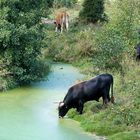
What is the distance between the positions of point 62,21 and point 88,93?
12.5m

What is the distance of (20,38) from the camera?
20.8 metres

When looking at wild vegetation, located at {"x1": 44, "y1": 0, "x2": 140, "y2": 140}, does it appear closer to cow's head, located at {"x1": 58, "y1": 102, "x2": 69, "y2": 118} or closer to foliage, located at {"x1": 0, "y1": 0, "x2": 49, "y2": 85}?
cow's head, located at {"x1": 58, "y1": 102, "x2": 69, "y2": 118}

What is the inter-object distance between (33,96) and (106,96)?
3412mm

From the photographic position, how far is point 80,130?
617 inches

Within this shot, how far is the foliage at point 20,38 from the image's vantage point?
67.1ft

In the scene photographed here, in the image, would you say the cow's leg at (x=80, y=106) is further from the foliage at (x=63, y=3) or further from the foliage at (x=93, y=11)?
the foliage at (x=63, y=3)

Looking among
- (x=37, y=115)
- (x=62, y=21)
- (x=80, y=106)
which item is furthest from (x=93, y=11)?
(x=37, y=115)

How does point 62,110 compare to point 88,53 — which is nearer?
point 62,110

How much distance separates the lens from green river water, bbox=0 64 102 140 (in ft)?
49.6

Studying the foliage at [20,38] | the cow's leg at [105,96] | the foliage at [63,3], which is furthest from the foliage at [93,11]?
the cow's leg at [105,96]

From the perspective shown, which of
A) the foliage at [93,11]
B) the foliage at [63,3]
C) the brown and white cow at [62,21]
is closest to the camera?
the foliage at [93,11]

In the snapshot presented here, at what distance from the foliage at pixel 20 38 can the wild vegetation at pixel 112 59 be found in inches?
97.5

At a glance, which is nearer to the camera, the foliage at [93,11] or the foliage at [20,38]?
the foliage at [20,38]

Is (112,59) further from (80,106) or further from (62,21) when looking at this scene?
(62,21)
